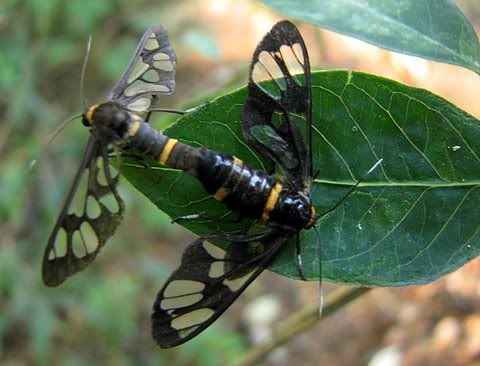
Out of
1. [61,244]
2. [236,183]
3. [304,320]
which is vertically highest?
[236,183]

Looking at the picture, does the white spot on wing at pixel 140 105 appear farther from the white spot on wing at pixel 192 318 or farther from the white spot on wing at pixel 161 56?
the white spot on wing at pixel 192 318

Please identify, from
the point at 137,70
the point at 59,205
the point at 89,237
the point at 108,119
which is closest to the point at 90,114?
the point at 108,119

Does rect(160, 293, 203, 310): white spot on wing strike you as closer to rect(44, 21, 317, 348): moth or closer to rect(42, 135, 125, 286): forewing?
rect(44, 21, 317, 348): moth

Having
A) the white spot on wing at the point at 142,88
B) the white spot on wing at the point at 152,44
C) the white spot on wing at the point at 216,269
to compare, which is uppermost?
the white spot on wing at the point at 152,44

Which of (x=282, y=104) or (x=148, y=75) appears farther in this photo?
(x=148, y=75)

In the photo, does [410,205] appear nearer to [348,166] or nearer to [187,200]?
[348,166]

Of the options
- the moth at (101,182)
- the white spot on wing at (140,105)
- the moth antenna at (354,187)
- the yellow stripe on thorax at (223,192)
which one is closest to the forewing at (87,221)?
the moth at (101,182)

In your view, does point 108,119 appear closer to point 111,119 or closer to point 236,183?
Answer: point 111,119
